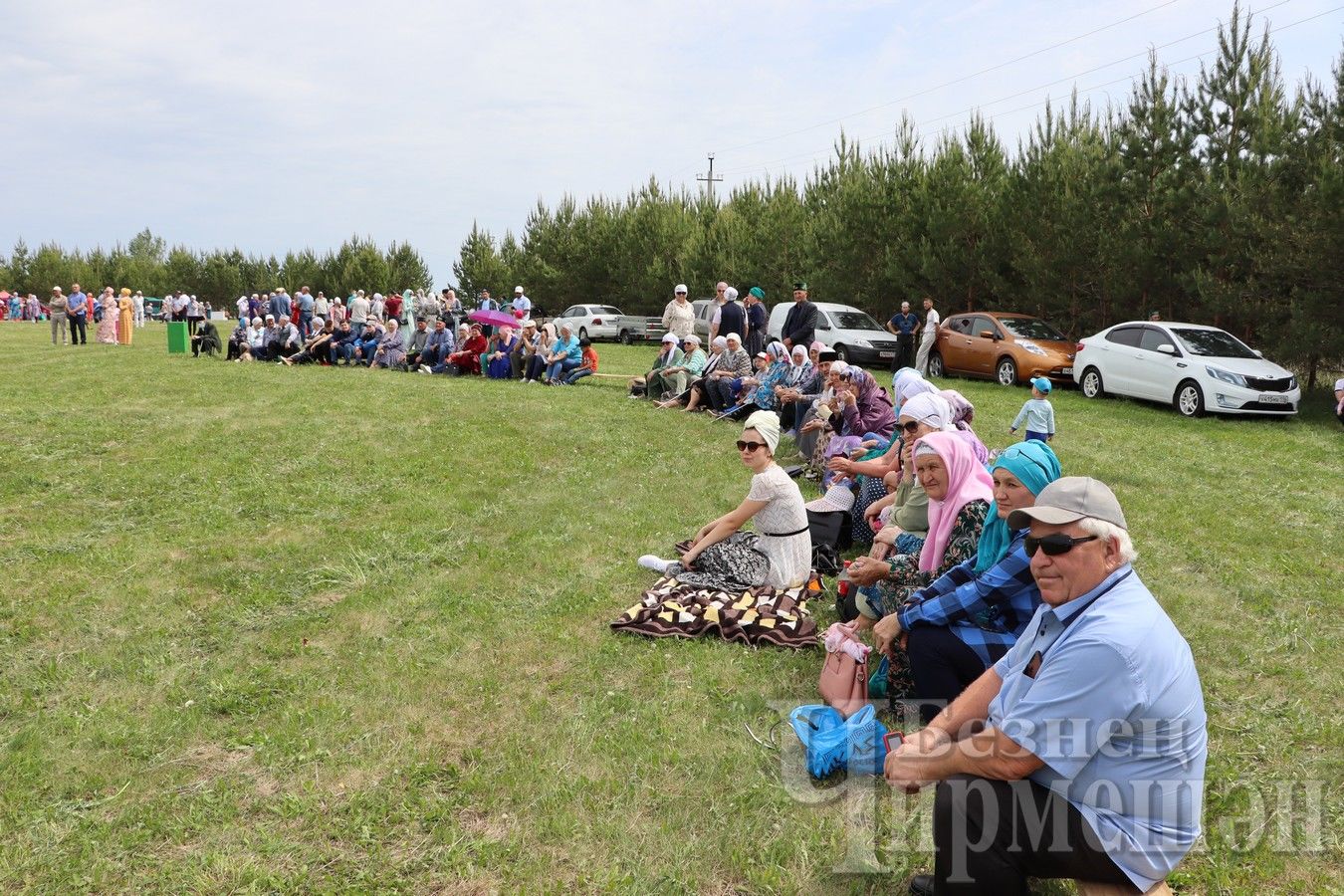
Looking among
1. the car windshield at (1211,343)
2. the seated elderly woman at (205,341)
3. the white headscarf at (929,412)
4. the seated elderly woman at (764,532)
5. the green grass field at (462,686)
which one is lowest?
the green grass field at (462,686)

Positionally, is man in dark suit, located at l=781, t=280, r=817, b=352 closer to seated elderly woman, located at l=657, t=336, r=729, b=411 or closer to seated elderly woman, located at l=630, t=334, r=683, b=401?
seated elderly woman, located at l=657, t=336, r=729, b=411

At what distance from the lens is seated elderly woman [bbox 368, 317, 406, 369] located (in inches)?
811

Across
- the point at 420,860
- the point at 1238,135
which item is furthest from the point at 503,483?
the point at 1238,135

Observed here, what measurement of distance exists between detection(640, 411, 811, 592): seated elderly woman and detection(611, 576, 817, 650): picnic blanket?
162mm

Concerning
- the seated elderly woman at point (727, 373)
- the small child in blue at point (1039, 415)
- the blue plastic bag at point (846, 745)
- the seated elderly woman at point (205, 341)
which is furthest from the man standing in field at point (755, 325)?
the seated elderly woman at point (205, 341)

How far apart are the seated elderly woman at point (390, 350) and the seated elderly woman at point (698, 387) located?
341 inches

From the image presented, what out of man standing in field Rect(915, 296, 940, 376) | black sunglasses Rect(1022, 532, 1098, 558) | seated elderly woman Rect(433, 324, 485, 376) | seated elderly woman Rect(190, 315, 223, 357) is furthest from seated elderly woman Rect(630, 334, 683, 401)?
seated elderly woman Rect(190, 315, 223, 357)

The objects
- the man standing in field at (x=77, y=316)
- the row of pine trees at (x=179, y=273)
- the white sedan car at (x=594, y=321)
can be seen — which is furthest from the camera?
the row of pine trees at (x=179, y=273)

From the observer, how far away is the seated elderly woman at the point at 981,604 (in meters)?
3.68

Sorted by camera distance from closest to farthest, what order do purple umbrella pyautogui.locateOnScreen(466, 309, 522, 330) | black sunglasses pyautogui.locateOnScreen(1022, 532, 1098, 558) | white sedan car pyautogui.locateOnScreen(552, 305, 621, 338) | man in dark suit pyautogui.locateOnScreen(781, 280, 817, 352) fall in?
black sunglasses pyautogui.locateOnScreen(1022, 532, 1098, 558)
man in dark suit pyautogui.locateOnScreen(781, 280, 817, 352)
purple umbrella pyautogui.locateOnScreen(466, 309, 522, 330)
white sedan car pyautogui.locateOnScreen(552, 305, 621, 338)

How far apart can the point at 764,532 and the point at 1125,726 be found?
11.7 ft

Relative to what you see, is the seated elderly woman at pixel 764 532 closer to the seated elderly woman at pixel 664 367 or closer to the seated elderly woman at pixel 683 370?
the seated elderly woman at pixel 683 370

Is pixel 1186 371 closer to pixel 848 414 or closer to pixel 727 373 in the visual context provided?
pixel 727 373

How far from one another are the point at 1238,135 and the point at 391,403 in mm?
16798
